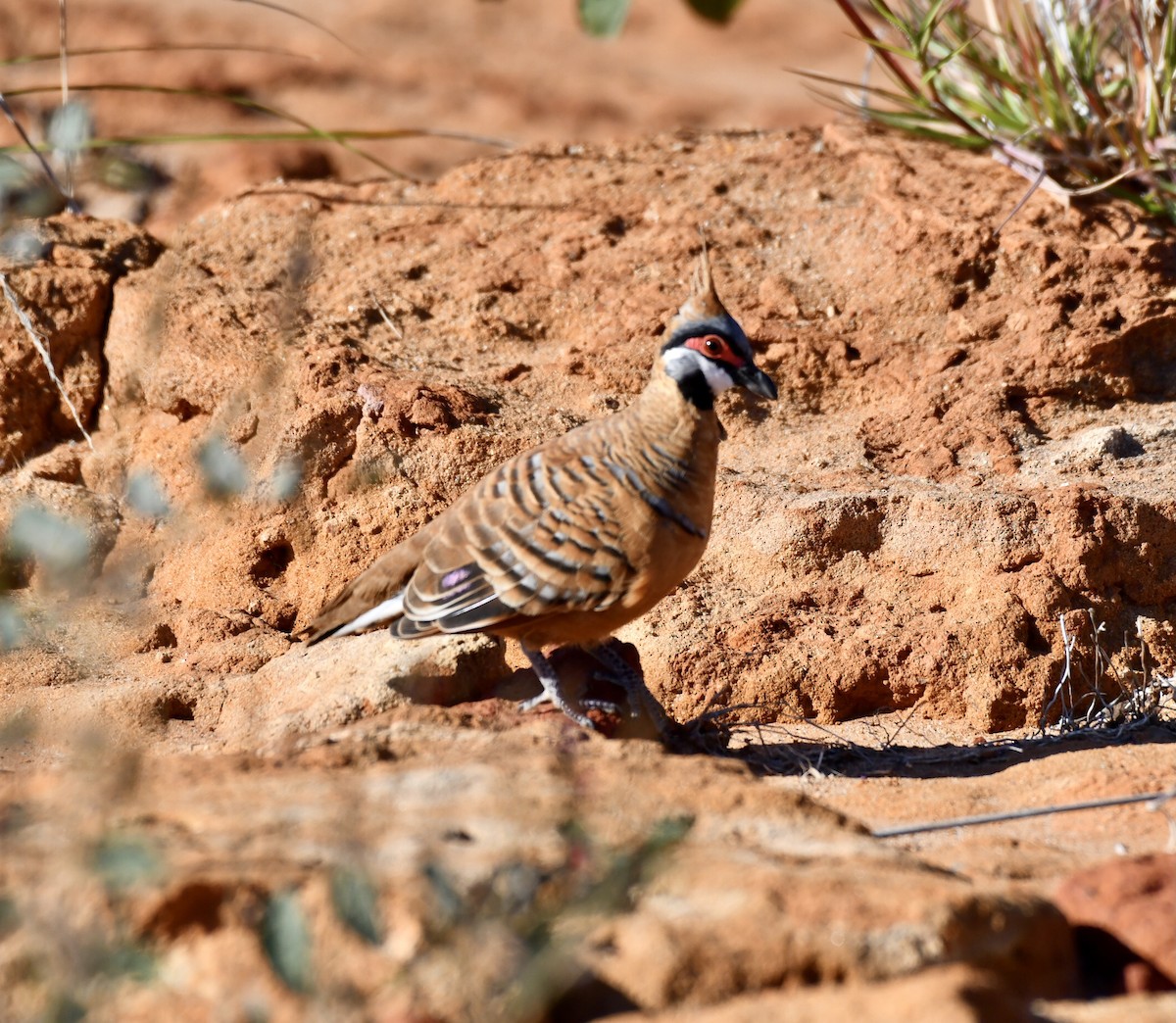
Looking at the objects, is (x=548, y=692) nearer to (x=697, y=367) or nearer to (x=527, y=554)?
(x=527, y=554)

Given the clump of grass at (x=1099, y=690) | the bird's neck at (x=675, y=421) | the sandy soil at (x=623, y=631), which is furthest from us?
the clump of grass at (x=1099, y=690)

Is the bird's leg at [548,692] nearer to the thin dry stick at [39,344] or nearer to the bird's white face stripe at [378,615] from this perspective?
the bird's white face stripe at [378,615]

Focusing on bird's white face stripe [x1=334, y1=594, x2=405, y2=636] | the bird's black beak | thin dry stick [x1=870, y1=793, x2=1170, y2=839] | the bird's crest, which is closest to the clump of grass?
thin dry stick [x1=870, y1=793, x2=1170, y2=839]

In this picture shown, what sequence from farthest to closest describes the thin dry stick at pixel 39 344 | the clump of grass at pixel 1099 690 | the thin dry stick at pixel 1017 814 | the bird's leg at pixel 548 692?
the thin dry stick at pixel 39 344 < the clump of grass at pixel 1099 690 < the bird's leg at pixel 548 692 < the thin dry stick at pixel 1017 814

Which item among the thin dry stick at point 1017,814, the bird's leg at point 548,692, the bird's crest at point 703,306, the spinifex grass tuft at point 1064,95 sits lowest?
the thin dry stick at point 1017,814

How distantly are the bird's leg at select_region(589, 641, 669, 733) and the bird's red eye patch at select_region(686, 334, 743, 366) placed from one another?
Answer: 1.09 meters

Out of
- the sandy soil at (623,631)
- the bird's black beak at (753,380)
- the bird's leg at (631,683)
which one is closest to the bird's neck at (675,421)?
the bird's black beak at (753,380)

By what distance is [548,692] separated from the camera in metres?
4.55

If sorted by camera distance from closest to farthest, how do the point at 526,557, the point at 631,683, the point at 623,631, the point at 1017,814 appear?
1. the point at 1017,814
2. the point at 526,557
3. the point at 631,683
4. the point at 623,631

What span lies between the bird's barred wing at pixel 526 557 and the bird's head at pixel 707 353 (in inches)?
18.4

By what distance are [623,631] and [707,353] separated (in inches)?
52.7

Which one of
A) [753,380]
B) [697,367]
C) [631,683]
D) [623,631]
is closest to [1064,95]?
[753,380]

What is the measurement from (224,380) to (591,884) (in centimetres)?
388

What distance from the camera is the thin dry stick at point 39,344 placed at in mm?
5914
